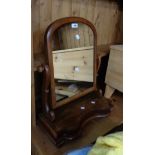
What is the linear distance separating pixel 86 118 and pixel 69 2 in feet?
2.21

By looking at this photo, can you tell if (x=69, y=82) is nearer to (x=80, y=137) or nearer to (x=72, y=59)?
(x=72, y=59)

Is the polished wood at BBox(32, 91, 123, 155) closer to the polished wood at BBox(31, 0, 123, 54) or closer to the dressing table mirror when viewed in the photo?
the dressing table mirror

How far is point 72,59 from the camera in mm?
1137

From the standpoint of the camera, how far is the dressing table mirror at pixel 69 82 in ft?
3.34

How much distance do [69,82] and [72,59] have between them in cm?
13

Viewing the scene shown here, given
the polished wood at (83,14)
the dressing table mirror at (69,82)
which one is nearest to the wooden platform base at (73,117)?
the dressing table mirror at (69,82)

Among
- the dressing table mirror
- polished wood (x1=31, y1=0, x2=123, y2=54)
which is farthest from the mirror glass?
polished wood (x1=31, y1=0, x2=123, y2=54)

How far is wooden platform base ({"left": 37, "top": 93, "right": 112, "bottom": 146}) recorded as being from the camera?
1.02 meters

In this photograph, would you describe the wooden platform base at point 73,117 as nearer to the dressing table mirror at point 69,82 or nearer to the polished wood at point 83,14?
the dressing table mirror at point 69,82
